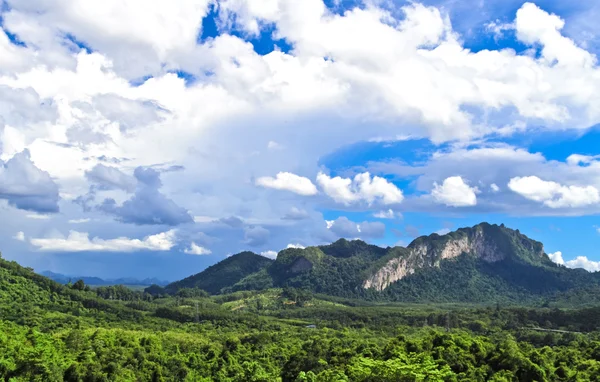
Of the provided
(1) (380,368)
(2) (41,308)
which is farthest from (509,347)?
(2) (41,308)

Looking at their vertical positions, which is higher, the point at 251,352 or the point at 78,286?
the point at 78,286

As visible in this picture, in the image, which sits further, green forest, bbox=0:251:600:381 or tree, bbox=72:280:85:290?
tree, bbox=72:280:85:290

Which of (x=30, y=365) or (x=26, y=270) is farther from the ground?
(x=26, y=270)

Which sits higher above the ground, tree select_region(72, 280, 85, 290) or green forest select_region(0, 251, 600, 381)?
tree select_region(72, 280, 85, 290)

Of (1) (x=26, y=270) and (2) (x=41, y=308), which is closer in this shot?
(2) (x=41, y=308)

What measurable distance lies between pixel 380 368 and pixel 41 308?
105577mm

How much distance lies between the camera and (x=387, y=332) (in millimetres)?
136125

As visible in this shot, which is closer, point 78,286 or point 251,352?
point 251,352

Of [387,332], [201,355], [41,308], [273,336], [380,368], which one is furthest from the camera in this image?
[387,332]

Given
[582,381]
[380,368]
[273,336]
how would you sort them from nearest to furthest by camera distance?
[380,368], [582,381], [273,336]

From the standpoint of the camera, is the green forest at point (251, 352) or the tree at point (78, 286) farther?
the tree at point (78, 286)

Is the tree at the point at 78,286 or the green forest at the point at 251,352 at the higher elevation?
the tree at the point at 78,286

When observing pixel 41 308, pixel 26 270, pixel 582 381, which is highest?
pixel 26 270

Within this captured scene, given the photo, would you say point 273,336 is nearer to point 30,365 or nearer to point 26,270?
point 30,365
